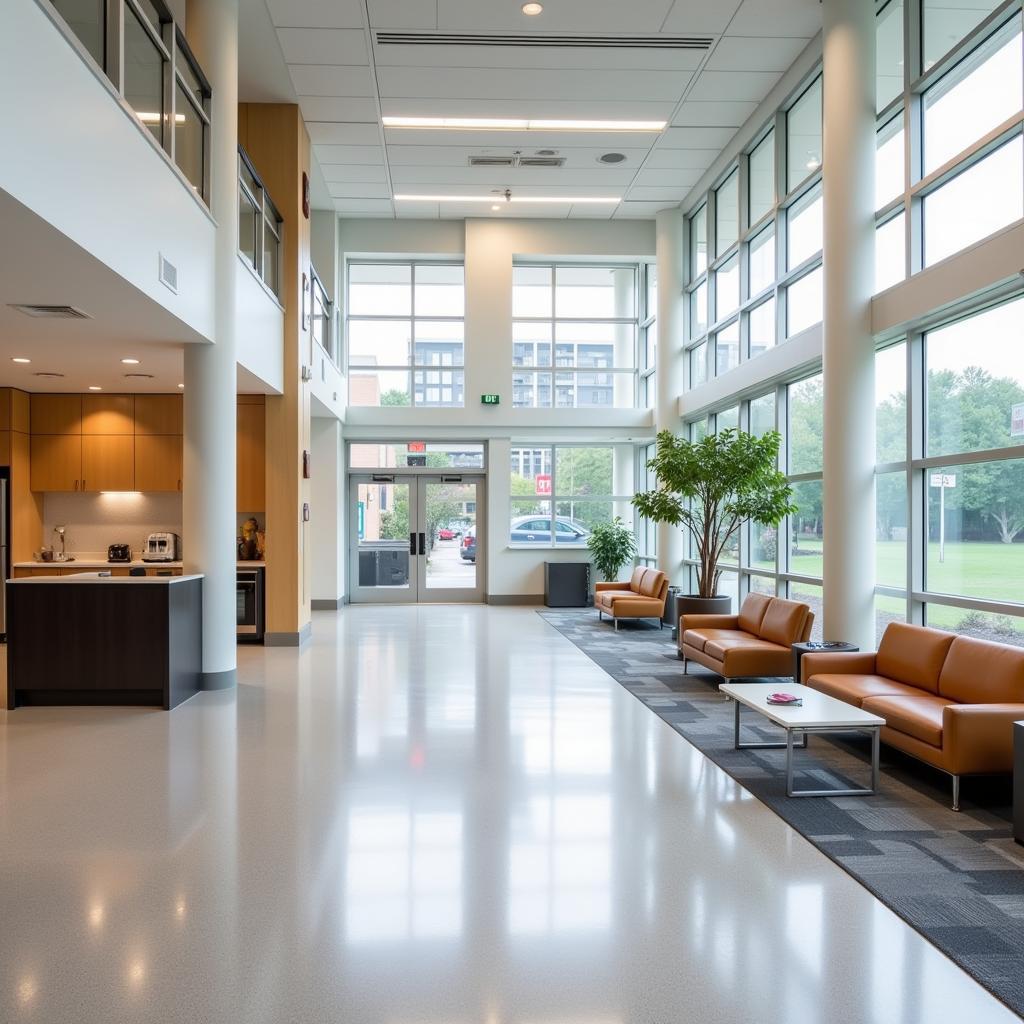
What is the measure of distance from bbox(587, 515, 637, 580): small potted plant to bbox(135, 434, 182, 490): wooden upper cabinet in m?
7.08

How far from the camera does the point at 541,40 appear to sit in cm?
860

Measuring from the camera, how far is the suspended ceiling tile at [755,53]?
28.4ft

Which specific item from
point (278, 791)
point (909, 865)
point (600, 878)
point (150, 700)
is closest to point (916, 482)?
point (909, 865)

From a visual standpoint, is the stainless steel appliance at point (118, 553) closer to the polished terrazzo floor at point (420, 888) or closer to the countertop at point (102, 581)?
the countertop at point (102, 581)

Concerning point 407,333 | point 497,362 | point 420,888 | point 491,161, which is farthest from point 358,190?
point 420,888

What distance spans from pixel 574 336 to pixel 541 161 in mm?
4151

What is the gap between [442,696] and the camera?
739cm

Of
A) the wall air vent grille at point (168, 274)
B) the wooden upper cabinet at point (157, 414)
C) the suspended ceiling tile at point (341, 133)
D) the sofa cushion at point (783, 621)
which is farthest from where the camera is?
the suspended ceiling tile at point (341, 133)

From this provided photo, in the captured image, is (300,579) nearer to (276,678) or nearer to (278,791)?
(276,678)

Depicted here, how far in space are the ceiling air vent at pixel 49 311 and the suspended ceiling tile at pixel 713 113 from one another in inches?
284

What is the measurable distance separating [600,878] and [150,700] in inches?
186

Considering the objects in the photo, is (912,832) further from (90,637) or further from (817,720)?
(90,637)

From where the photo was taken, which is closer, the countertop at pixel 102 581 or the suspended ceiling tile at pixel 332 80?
the countertop at pixel 102 581

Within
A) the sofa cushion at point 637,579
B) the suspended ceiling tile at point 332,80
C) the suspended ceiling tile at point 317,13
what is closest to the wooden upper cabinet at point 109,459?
the suspended ceiling tile at point 332,80
